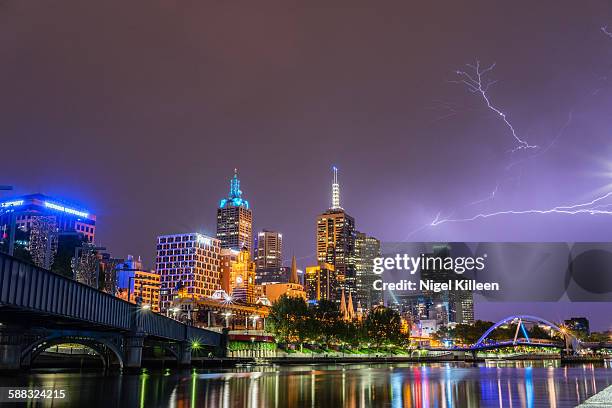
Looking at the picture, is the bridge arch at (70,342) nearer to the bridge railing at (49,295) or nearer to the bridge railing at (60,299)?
the bridge railing at (60,299)

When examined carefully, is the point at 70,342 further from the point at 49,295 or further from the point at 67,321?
the point at 49,295

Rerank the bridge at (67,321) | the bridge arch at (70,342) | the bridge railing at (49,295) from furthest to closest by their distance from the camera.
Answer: the bridge arch at (70,342) → the bridge at (67,321) → the bridge railing at (49,295)

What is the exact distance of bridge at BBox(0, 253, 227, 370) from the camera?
163ft

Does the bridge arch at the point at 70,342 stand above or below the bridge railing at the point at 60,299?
below

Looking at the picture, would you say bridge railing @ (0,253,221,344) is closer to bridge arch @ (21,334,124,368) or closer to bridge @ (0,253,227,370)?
bridge @ (0,253,227,370)

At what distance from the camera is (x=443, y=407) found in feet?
117

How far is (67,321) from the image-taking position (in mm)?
67438

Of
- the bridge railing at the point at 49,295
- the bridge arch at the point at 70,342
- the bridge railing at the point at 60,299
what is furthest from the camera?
the bridge arch at the point at 70,342

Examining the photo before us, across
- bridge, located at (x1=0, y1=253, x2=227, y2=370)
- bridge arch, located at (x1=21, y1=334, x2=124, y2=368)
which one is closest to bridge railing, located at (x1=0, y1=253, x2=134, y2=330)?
bridge, located at (x1=0, y1=253, x2=227, y2=370)

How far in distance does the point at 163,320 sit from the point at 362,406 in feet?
255

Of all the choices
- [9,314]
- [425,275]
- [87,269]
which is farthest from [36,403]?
[87,269]

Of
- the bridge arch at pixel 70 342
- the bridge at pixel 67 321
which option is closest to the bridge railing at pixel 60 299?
the bridge at pixel 67 321

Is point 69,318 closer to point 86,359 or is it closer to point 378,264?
point 378,264

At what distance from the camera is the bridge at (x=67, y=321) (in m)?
49.8
